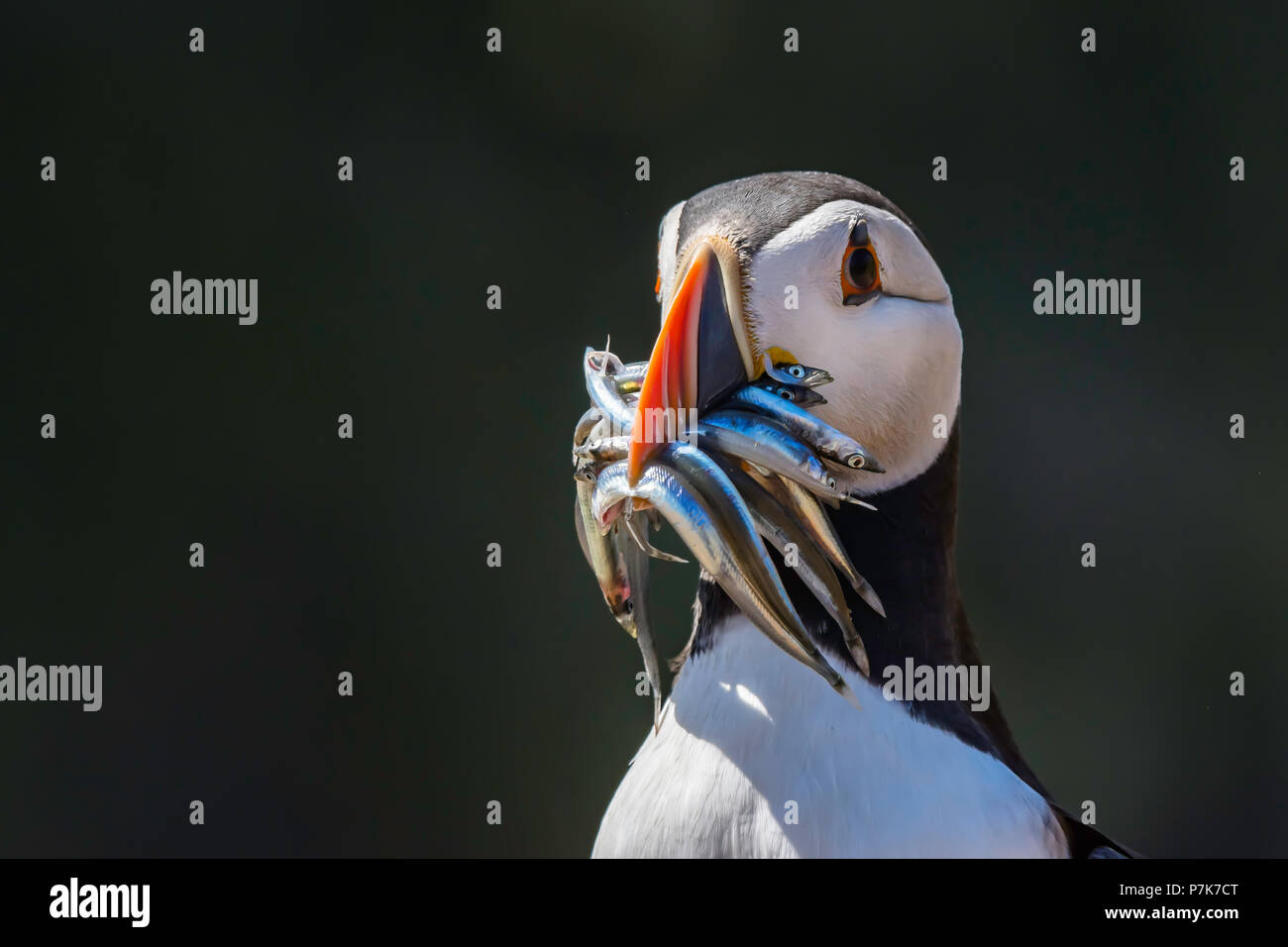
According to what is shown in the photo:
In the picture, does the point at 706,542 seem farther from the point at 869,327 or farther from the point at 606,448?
the point at 869,327

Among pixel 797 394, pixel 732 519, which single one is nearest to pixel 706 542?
pixel 732 519

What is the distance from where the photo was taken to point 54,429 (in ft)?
15.2

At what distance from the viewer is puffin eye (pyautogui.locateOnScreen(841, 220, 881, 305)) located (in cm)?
213

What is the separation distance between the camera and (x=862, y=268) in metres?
2.14

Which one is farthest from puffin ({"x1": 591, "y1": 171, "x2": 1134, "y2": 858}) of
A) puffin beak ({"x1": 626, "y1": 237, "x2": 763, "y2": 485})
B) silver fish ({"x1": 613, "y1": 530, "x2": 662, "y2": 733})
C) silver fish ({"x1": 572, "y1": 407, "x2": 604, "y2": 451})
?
silver fish ({"x1": 572, "y1": 407, "x2": 604, "y2": 451})

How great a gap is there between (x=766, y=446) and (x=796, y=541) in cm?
17

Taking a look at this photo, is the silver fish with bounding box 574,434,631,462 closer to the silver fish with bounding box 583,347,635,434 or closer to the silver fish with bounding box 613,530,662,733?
the silver fish with bounding box 583,347,635,434

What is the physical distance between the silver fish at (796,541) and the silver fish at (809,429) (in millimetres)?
94

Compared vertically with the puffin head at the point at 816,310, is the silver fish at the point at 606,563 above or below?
below

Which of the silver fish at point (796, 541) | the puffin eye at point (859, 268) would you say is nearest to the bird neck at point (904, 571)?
the silver fish at point (796, 541)

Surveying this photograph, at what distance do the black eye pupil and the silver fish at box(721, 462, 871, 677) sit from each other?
1.17 feet

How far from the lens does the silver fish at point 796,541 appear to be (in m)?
2.05

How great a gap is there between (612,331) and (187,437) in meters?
1.49

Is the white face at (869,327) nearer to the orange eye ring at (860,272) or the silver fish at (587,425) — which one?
the orange eye ring at (860,272)
